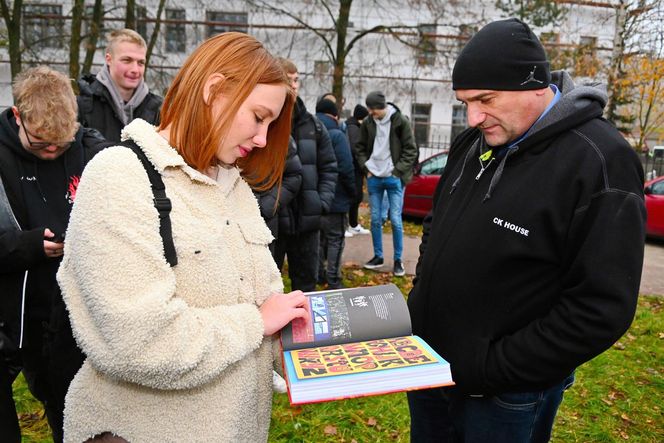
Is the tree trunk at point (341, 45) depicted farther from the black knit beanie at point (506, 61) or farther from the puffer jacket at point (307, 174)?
the black knit beanie at point (506, 61)

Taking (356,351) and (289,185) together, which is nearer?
(356,351)

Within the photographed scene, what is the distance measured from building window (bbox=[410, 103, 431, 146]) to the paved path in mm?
14321

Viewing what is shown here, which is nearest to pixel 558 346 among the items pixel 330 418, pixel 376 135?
pixel 330 418

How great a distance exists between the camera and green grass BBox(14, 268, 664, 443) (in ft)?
10.7

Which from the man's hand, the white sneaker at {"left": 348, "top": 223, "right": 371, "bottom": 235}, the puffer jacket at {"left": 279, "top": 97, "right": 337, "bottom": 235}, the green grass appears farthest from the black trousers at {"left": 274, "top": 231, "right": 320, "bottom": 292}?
the white sneaker at {"left": 348, "top": 223, "right": 371, "bottom": 235}

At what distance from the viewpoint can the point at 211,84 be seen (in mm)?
1319

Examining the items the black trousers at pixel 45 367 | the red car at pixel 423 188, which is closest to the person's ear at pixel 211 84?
the black trousers at pixel 45 367

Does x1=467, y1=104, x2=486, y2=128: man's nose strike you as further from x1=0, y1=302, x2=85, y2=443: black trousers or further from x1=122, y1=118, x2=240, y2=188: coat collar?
x1=0, y1=302, x2=85, y2=443: black trousers

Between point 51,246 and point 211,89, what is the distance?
136 cm

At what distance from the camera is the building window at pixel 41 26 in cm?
1747

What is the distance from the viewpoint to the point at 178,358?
1.20 metres

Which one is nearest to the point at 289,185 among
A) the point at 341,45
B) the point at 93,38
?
the point at 93,38

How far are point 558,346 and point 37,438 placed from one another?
2976 millimetres

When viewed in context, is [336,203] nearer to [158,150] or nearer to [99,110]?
[99,110]
